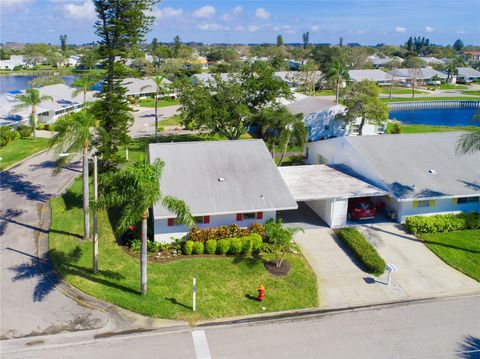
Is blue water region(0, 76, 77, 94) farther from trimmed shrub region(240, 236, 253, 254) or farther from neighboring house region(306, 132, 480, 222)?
trimmed shrub region(240, 236, 253, 254)

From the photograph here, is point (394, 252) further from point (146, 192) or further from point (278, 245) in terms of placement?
point (146, 192)

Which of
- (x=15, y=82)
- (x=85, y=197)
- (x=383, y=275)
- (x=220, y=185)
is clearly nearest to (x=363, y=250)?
(x=383, y=275)

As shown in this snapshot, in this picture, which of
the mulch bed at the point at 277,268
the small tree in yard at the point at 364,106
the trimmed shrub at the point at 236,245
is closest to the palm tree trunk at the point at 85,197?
the trimmed shrub at the point at 236,245

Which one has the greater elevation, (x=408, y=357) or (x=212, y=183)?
(x=212, y=183)

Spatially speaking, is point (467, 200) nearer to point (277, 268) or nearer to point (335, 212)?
point (335, 212)

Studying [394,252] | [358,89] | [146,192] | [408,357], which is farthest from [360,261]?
[358,89]

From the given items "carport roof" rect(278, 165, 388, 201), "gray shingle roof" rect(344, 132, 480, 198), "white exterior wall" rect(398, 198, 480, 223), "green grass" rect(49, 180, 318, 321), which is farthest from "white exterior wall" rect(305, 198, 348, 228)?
"green grass" rect(49, 180, 318, 321)
